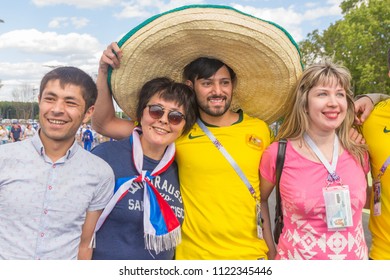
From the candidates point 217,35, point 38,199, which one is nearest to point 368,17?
point 217,35

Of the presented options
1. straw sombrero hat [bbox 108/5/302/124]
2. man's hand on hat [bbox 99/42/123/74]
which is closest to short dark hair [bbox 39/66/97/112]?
man's hand on hat [bbox 99/42/123/74]

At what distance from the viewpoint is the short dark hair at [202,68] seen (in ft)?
10.9

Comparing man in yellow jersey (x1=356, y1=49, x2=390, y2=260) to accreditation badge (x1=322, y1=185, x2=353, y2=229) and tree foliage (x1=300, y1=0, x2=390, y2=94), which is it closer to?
accreditation badge (x1=322, y1=185, x2=353, y2=229)

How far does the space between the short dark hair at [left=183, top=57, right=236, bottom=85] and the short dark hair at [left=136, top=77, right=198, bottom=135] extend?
20cm

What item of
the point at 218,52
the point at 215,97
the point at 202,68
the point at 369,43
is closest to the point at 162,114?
the point at 215,97

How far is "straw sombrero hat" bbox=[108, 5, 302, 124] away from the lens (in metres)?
3.05

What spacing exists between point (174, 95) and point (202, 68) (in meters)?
0.45

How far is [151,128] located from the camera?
9.62 ft

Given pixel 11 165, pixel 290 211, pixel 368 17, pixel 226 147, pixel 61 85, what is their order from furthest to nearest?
pixel 368 17, pixel 226 147, pixel 290 211, pixel 61 85, pixel 11 165

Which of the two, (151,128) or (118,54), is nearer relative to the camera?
(151,128)

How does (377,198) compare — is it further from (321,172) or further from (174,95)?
(174,95)

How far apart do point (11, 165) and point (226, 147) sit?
153 centimetres
